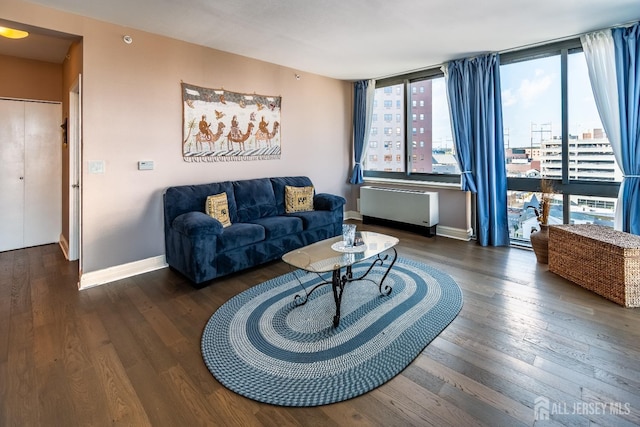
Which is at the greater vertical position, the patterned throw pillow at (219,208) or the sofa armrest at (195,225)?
the patterned throw pillow at (219,208)

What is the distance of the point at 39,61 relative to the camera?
4375mm

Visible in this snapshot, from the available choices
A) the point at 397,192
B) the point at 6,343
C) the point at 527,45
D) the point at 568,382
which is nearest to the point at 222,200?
the point at 6,343

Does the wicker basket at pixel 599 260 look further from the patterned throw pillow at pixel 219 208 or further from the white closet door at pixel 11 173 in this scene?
the white closet door at pixel 11 173

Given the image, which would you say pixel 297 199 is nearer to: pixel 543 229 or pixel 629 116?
pixel 543 229

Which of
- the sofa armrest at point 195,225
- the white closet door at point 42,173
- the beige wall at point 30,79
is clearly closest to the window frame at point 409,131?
the sofa armrest at point 195,225

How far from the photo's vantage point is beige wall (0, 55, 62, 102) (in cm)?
418

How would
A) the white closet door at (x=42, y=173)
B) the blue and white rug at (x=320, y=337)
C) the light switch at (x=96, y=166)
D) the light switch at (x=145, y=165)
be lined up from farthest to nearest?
1. the white closet door at (x=42, y=173)
2. the light switch at (x=145, y=165)
3. the light switch at (x=96, y=166)
4. the blue and white rug at (x=320, y=337)

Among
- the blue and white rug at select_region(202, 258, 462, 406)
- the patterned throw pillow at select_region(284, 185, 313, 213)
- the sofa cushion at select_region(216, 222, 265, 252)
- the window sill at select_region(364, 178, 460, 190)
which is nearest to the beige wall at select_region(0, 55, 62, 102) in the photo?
the sofa cushion at select_region(216, 222, 265, 252)

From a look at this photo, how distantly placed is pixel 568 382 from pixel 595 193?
9.64 feet

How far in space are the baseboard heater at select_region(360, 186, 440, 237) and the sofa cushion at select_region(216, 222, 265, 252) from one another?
2542mm

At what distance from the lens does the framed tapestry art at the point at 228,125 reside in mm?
3824

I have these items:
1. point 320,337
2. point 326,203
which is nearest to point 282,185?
point 326,203

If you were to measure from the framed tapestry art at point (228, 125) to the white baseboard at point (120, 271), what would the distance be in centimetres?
126

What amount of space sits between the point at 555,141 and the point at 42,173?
6930 millimetres
